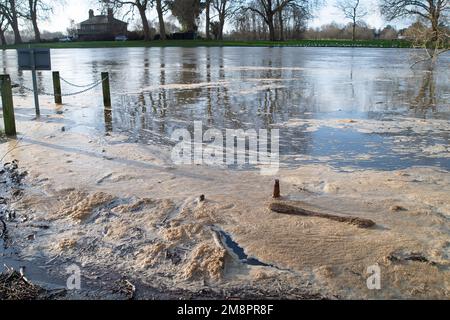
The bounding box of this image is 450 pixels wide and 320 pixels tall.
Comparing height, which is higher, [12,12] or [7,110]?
[12,12]

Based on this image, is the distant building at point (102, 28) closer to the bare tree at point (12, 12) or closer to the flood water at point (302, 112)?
the bare tree at point (12, 12)

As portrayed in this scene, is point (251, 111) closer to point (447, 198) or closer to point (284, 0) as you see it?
point (447, 198)

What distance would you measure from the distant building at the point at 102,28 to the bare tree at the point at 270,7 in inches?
754

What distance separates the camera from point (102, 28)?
8294 cm

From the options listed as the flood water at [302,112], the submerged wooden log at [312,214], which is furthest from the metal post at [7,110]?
the submerged wooden log at [312,214]

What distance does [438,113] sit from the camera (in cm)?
1079

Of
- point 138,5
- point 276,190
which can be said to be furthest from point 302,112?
point 138,5

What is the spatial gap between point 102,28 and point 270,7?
34.1 meters

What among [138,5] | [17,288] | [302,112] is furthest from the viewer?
[138,5]

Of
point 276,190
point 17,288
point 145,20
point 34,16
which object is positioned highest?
point 34,16

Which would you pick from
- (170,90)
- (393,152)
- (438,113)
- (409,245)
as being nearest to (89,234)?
(409,245)

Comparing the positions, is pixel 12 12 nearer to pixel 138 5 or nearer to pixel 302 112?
pixel 138 5

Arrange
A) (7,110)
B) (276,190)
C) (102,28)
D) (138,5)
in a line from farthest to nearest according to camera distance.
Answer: (102,28) < (138,5) < (7,110) < (276,190)

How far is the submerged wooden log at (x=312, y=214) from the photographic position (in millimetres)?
4715
